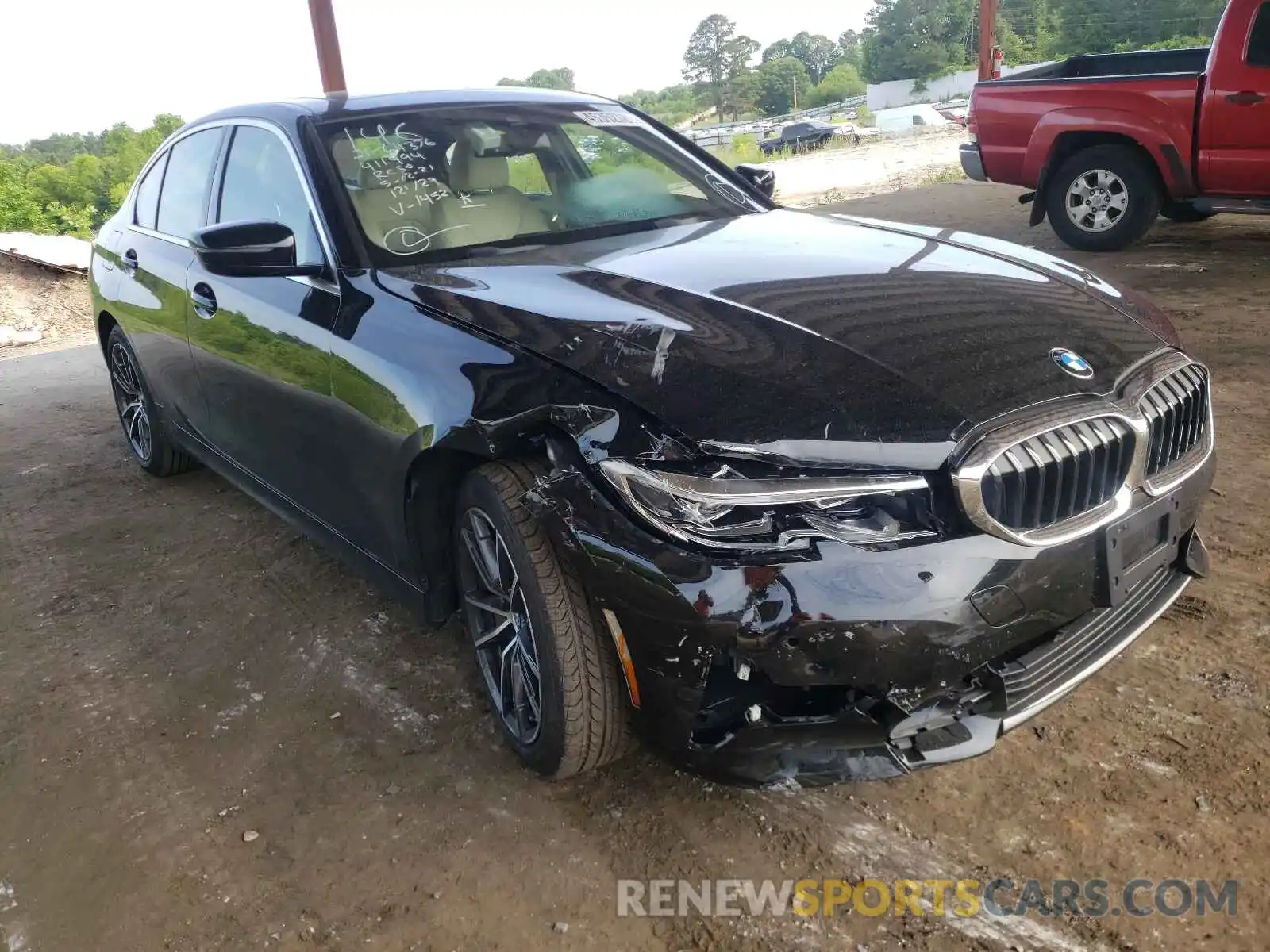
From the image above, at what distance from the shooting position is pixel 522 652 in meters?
2.39

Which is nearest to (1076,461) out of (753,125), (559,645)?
(559,645)

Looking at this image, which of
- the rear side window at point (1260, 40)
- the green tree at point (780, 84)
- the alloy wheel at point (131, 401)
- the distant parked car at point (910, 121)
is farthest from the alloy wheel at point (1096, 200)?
the green tree at point (780, 84)

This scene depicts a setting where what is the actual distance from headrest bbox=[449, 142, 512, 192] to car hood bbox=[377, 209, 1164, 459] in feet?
1.30

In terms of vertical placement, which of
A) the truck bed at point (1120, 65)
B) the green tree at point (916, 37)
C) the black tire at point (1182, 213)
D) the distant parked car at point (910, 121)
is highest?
the green tree at point (916, 37)

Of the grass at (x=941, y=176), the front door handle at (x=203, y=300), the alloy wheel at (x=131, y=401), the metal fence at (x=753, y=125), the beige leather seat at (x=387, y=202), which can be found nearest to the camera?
the beige leather seat at (x=387, y=202)

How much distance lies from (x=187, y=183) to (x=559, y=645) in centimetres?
285

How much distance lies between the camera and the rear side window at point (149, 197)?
4320 mm

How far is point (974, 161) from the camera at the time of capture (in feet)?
27.7

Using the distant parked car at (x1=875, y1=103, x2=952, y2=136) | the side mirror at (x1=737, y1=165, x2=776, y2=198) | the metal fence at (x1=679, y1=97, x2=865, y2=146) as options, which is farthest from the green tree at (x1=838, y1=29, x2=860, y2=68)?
the side mirror at (x1=737, y1=165, x2=776, y2=198)

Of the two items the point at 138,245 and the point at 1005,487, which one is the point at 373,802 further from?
the point at 138,245

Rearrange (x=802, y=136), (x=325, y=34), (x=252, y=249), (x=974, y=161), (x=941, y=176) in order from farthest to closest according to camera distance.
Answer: (x=802, y=136) < (x=941, y=176) < (x=325, y=34) < (x=974, y=161) < (x=252, y=249)

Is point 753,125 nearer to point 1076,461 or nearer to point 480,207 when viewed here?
point 480,207

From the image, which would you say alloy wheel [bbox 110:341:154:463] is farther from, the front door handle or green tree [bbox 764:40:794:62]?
green tree [bbox 764:40:794:62]

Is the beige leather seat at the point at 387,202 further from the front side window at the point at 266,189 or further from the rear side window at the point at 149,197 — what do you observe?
the rear side window at the point at 149,197
